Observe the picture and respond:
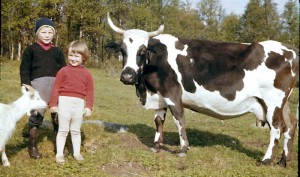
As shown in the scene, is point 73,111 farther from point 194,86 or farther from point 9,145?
point 194,86

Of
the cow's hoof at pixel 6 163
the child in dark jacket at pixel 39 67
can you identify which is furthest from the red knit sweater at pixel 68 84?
the cow's hoof at pixel 6 163

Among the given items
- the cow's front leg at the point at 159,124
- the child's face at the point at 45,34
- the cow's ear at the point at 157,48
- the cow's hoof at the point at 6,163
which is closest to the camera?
the cow's hoof at the point at 6,163

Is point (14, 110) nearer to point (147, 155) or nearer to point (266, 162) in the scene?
point (147, 155)

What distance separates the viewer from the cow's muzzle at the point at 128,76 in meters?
6.64

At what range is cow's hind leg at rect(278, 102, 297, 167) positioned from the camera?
6.82m

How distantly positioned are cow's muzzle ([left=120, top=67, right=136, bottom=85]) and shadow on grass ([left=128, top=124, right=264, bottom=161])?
1771 mm

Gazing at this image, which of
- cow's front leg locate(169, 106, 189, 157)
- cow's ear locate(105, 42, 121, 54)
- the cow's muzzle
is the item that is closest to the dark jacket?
the cow's muzzle

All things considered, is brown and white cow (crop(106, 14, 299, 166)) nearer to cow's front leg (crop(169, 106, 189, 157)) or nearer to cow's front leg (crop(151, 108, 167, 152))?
cow's front leg (crop(169, 106, 189, 157))

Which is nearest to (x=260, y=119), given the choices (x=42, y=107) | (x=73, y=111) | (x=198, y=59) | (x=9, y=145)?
(x=198, y=59)

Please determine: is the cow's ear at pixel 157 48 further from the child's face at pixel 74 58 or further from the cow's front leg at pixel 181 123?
the child's face at pixel 74 58

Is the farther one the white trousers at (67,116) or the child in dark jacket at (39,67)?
the child in dark jacket at (39,67)

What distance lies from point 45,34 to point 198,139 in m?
4.55

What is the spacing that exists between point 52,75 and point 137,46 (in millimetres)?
1716

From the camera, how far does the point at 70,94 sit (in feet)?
18.9
